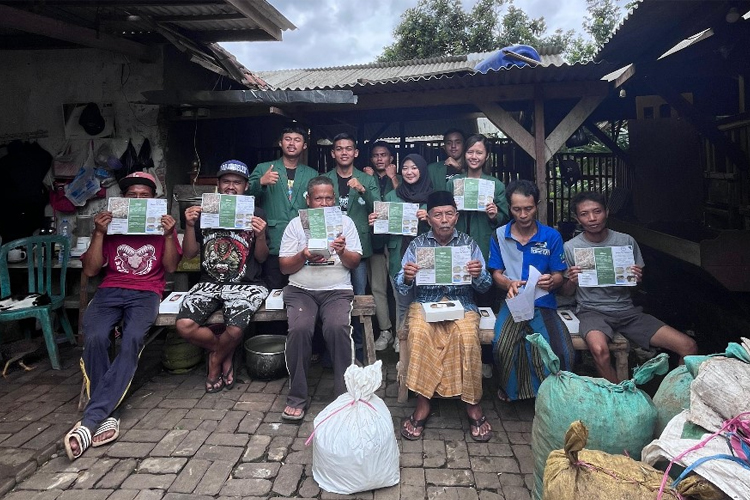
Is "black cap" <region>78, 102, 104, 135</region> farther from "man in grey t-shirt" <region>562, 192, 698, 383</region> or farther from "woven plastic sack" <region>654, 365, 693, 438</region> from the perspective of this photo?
"woven plastic sack" <region>654, 365, 693, 438</region>

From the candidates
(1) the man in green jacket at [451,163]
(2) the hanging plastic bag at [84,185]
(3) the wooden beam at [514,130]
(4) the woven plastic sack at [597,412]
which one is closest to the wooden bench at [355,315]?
(1) the man in green jacket at [451,163]

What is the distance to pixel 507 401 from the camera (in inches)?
154

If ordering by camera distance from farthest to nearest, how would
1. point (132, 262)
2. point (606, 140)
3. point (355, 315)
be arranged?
point (606, 140) → point (132, 262) → point (355, 315)

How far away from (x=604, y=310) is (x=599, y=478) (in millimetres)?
2302

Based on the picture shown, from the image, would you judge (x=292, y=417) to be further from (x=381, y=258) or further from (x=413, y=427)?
(x=381, y=258)

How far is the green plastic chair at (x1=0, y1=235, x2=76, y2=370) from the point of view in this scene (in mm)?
4746

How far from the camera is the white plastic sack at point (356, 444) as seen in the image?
8.79 feet

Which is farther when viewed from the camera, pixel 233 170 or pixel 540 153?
pixel 540 153

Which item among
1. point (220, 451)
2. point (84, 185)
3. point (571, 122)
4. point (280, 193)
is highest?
point (571, 122)

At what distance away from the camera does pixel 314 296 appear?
412 cm

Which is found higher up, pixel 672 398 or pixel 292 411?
pixel 672 398

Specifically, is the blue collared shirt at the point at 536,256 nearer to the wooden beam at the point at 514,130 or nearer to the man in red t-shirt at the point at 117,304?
the wooden beam at the point at 514,130

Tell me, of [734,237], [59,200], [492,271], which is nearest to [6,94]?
[59,200]

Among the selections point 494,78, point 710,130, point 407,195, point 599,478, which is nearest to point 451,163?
point 407,195
